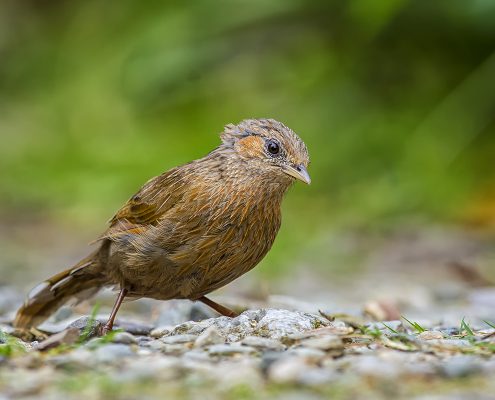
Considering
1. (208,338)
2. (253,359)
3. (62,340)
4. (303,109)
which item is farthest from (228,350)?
(303,109)

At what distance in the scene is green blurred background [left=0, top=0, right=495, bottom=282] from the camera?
31.2 feet

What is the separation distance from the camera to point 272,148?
18.0 ft

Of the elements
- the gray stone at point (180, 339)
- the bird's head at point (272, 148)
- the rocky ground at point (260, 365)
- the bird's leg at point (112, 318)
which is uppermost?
the bird's head at point (272, 148)

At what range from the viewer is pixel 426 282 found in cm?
779

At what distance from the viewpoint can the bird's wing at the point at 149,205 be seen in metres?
5.32

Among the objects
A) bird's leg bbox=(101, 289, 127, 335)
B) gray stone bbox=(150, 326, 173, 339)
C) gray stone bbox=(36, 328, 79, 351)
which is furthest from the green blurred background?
gray stone bbox=(36, 328, 79, 351)

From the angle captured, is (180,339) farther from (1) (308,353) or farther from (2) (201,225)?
(2) (201,225)

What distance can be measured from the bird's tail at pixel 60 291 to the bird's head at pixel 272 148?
3.33ft

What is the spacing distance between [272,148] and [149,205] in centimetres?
72

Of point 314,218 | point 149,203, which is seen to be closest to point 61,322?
point 149,203

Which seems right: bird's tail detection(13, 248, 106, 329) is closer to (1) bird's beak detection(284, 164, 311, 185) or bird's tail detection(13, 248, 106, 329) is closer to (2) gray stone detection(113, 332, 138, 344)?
(1) bird's beak detection(284, 164, 311, 185)

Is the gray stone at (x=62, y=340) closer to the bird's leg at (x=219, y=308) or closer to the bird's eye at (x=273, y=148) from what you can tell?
the bird's leg at (x=219, y=308)

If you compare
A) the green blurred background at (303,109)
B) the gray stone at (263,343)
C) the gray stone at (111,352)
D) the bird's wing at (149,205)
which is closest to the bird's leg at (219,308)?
the bird's wing at (149,205)

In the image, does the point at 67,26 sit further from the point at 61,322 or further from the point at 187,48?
the point at 61,322
